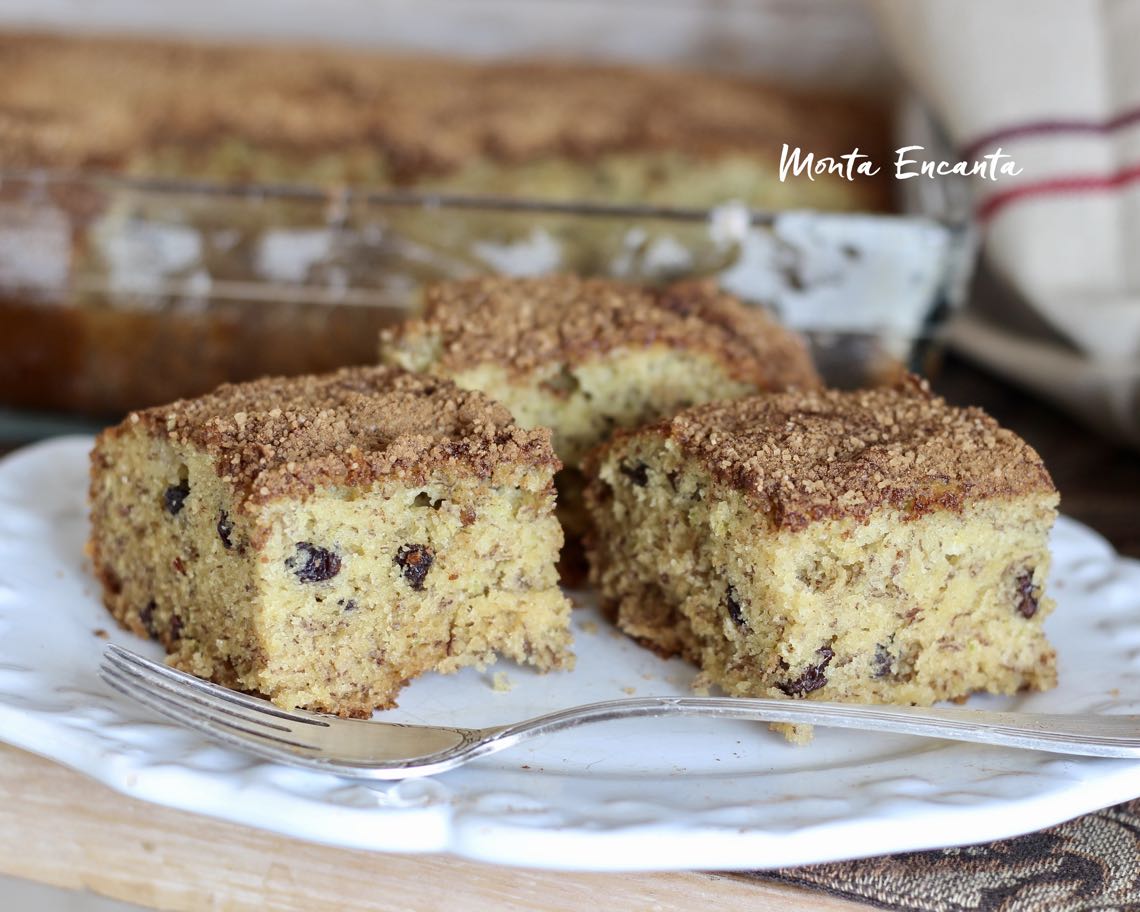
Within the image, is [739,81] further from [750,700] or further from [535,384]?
[750,700]

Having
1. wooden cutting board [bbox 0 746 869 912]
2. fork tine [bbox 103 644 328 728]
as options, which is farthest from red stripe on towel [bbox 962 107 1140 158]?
fork tine [bbox 103 644 328 728]

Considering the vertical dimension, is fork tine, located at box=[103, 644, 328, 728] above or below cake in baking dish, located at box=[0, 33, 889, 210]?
below

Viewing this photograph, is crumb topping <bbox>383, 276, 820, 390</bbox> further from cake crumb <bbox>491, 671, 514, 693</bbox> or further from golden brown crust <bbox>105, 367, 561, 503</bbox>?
cake crumb <bbox>491, 671, 514, 693</bbox>

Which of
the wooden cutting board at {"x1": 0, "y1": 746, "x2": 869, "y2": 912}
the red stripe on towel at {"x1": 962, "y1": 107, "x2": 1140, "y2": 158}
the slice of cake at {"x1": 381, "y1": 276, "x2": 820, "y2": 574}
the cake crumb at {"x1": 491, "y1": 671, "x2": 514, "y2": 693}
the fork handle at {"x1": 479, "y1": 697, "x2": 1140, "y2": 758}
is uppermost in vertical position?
the red stripe on towel at {"x1": 962, "y1": 107, "x2": 1140, "y2": 158}

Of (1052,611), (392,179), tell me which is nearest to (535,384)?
(1052,611)

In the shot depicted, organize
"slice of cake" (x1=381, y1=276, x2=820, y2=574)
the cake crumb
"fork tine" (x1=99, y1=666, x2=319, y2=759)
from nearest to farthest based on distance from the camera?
1. "fork tine" (x1=99, y1=666, x2=319, y2=759)
2. the cake crumb
3. "slice of cake" (x1=381, y1=276, x2=820, y2=574)

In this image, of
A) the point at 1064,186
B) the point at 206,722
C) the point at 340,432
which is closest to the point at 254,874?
the point at 206,722
